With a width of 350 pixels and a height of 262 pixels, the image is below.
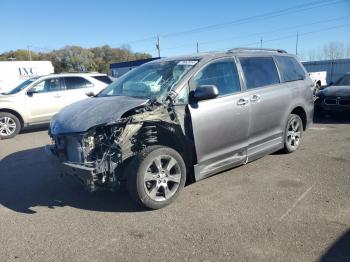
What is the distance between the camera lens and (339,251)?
312 centimetres

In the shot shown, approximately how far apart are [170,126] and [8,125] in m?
7.30

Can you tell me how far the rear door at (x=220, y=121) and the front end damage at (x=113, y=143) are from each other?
0.96ft

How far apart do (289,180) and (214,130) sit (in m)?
1.48

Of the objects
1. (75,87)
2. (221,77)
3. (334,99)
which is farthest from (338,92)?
(75,87)

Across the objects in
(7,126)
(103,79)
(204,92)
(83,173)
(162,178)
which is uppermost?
(103,79)

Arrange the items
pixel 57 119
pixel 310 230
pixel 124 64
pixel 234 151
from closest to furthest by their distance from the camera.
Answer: pixel 310 230
pixel 57 119
pixel 234 151
pixel 124 64

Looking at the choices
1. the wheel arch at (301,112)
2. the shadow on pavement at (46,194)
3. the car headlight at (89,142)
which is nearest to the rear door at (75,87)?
the shadow on pavement at (46,194)

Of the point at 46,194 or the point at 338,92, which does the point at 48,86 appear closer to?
the point at 46,194

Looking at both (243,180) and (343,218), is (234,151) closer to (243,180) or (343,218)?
(243,180)

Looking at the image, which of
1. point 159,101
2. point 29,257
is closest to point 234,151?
point 159,101

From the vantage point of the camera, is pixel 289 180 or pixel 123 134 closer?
pixel 123 134

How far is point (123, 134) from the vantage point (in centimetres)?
399

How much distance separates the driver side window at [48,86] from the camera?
10430 millimetres

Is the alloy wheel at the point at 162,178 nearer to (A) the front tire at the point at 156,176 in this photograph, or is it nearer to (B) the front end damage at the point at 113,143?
(A) the front tire at the point at 156,176
